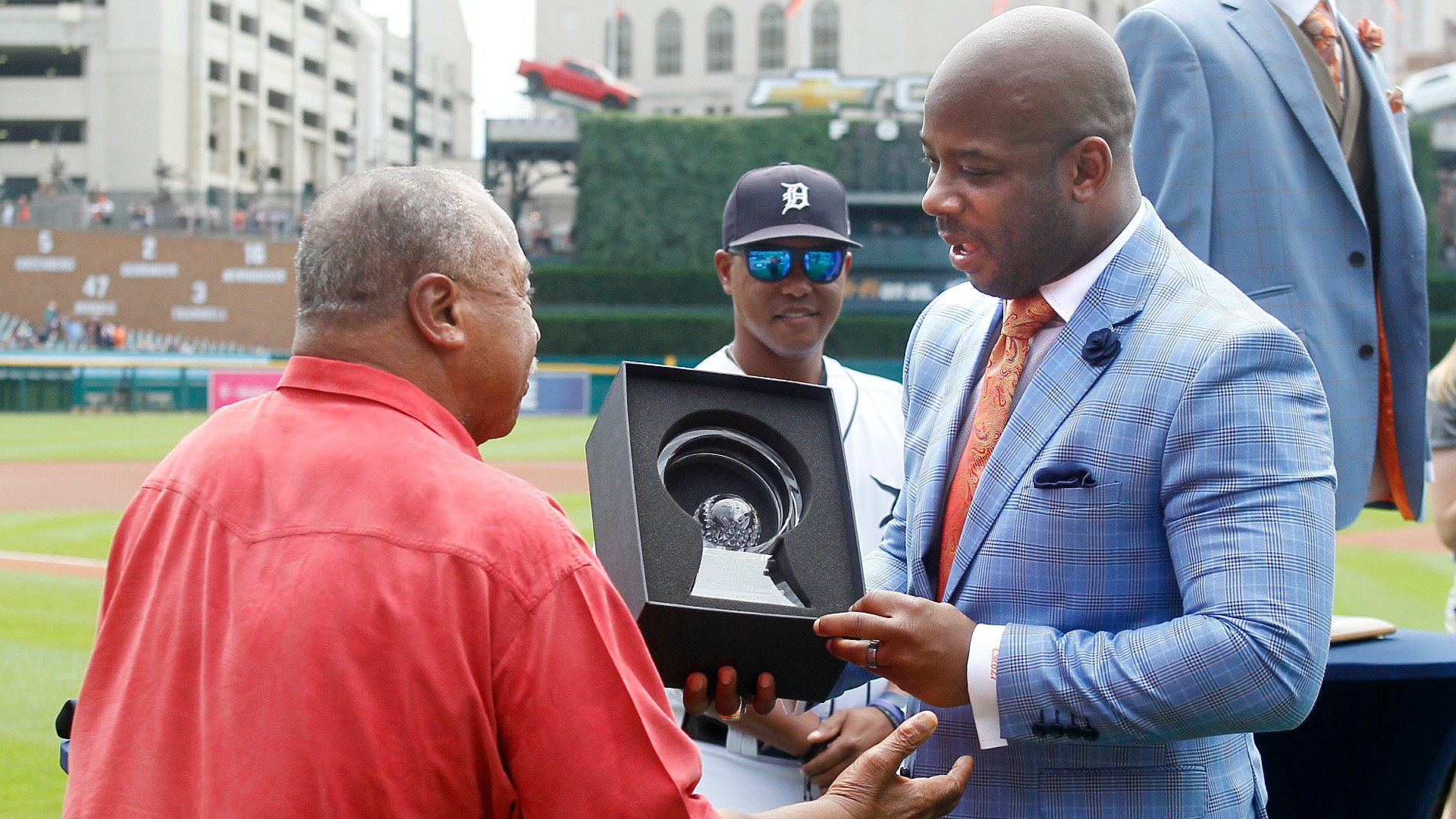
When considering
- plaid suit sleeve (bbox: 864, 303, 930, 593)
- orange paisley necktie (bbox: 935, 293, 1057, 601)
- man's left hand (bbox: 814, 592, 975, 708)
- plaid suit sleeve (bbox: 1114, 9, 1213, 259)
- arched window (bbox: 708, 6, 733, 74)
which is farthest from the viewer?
arched window (bbox: 708, 6, 733, 74)

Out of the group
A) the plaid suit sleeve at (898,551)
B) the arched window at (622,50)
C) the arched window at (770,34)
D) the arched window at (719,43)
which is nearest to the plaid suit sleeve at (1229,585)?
the plaid suit sleeve at (898,551)

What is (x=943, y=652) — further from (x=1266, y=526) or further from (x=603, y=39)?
(x=603, y=39)

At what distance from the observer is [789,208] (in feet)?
13.5

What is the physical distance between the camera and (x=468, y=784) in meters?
1.68

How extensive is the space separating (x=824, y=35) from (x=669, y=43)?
30.5 ft

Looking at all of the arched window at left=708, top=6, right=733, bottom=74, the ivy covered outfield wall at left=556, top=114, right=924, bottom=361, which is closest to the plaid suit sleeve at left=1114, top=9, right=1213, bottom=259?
the ivy covered outfield wall at left=556, top=114, right=924, bottom=361

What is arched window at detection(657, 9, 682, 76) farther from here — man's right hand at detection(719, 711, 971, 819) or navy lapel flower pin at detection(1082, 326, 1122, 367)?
man's right hand at detection(719, 711, 971, 819)

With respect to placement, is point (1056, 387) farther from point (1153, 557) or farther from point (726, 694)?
point (726, 694)

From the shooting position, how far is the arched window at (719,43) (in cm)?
6756

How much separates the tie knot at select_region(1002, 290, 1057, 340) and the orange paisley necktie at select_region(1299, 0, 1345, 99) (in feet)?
4.62

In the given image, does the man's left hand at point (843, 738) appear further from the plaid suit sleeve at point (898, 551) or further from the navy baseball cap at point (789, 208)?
the navy baseball cap at point (789, 208)

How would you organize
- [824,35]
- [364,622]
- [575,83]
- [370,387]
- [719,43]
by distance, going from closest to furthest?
[364,622]
[370,387]
[575,83]
[824,35]
[719,43]

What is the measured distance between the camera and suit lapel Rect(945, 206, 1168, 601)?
81.7 inches

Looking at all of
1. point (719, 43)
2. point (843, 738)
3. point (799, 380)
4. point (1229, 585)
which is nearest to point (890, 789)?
point (1229, 585)
